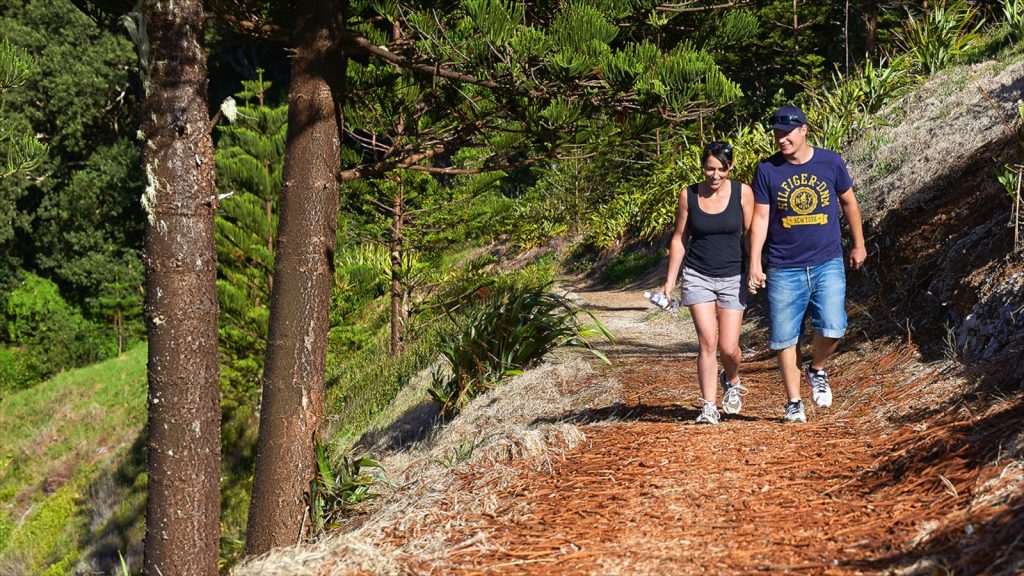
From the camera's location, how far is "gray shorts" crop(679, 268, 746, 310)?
4777mm

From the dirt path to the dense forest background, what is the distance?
201 cm

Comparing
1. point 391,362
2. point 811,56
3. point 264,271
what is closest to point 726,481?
point 391,362

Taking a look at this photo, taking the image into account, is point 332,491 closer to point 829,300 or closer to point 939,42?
point 829,300

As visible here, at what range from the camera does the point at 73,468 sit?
24078 millimetres

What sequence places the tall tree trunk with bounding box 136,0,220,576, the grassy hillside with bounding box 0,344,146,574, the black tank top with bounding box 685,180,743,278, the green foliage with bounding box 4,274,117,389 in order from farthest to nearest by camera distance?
the green foliage with bounding box 4,274,117,389, the grassy hillside with bounding box 0,344,146,574, the black tank top with bounding box 685,180,743,278, the tall tree trunk with bounding box 136,0,220,576

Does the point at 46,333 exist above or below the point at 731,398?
below

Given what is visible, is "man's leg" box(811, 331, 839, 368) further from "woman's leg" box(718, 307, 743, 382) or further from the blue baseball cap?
the blue baseball cap

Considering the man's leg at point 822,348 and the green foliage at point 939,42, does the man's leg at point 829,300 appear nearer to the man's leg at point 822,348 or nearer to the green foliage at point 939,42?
the man's leg at point 822,348

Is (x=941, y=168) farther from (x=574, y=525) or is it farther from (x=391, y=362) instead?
(x=391, y=362)

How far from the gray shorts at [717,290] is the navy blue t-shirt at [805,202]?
0.87 ft

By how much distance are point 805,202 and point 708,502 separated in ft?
5.86

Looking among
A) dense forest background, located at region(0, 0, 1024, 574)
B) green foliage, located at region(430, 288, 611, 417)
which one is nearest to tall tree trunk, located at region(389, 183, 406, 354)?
dense forest background, located at region(0, 0, 1024, 574)

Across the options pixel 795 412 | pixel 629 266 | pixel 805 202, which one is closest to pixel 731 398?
pixel 795 412

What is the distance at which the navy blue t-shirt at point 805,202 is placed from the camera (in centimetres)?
457
